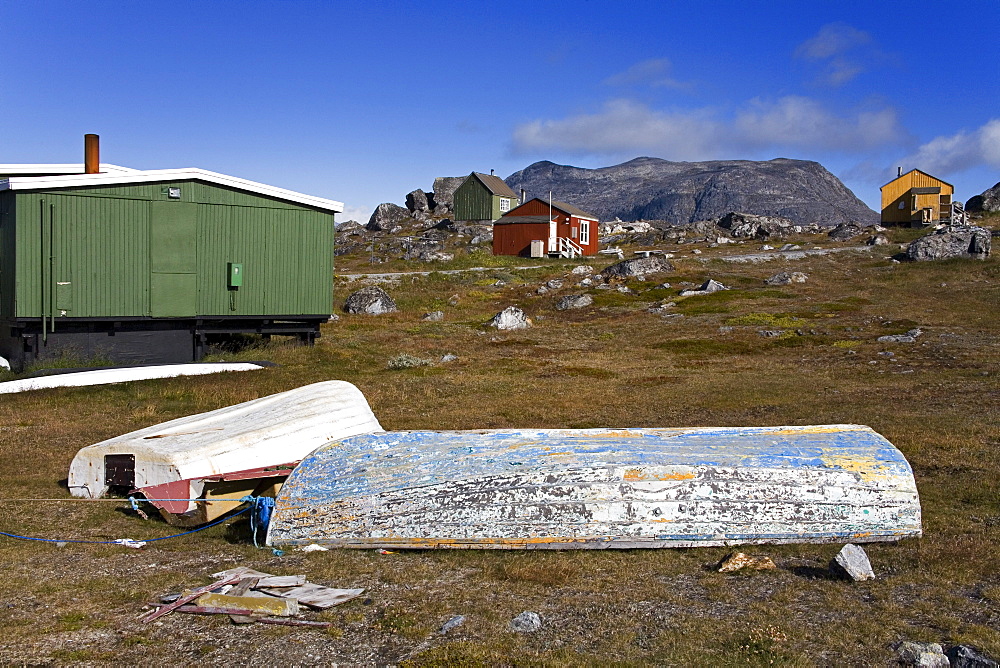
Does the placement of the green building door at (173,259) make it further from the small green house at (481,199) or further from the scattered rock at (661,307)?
the small green house at (481,199)

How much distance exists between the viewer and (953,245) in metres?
52.7

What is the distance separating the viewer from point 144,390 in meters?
21.2

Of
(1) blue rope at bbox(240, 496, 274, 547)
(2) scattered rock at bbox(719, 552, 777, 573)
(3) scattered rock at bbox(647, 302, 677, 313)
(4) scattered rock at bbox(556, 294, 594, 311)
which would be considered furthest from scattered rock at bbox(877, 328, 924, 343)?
(1) blue rope at bbox(240, 496, 274, 547)

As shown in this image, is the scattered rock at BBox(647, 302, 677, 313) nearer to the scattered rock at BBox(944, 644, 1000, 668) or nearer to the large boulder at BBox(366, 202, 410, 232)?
the scattered rock at BBox(944, 644, 1000, 668)

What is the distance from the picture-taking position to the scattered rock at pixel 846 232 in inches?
2889

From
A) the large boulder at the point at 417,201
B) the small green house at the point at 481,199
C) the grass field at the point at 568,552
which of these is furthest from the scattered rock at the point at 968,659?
the large boulder at the point at 417,201

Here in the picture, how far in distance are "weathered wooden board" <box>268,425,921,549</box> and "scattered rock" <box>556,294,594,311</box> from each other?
3303cm

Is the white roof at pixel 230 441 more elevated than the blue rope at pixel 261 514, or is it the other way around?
the white roof at pixel 230 441

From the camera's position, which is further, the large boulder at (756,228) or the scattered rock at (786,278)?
the large boulder at (756,228)

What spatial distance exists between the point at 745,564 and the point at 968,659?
9.51 ft

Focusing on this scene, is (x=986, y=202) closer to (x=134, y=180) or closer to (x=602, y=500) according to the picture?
(x=134, y=180)

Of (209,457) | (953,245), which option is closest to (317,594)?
(209,457)

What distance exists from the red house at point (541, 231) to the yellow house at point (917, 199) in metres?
31.6

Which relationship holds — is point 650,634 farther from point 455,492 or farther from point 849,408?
point 849,408
